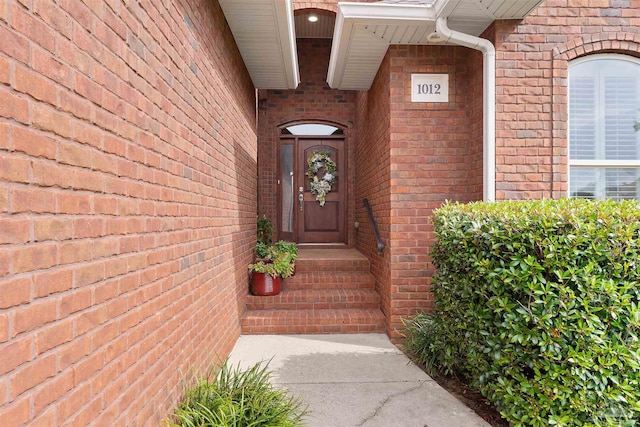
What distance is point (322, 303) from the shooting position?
369cm

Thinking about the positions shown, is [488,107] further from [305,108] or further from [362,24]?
[305,108]

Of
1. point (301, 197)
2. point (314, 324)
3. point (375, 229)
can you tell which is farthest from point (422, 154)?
point (301, 197)

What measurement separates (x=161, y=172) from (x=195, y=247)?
65cm

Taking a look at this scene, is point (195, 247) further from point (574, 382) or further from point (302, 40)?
point (302, 40)

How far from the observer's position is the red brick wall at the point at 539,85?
2977 millimetres

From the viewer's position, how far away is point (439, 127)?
3312 millimetres

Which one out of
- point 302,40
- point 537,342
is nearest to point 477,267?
point 537,342

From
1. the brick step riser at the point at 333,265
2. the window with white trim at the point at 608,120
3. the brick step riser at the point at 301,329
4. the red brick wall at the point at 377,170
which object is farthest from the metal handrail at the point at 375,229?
the window with white trim at the point at 608,120

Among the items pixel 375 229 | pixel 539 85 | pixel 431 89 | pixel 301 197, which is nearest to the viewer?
pixel 539 85

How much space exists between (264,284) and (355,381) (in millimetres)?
1627

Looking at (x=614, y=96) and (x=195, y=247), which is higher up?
(x=614, y=96)

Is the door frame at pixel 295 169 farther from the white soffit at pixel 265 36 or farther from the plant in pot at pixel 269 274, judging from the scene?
the plant in pot at pixel 269 274

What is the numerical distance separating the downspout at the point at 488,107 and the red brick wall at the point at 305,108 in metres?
3.08

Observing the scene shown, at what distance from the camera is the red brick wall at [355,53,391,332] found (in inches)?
135
